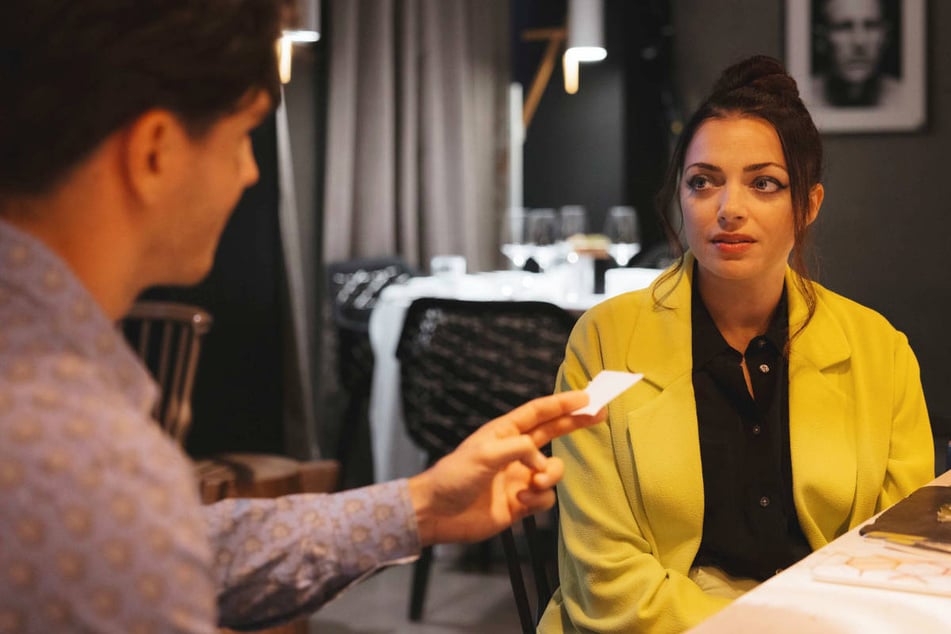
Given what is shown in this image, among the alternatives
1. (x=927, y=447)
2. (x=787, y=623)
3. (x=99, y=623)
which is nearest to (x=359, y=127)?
(x=927, y=447)

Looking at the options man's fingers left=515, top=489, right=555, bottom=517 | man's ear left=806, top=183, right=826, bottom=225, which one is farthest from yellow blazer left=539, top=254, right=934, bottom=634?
man's fingers left=515, top=489, right=555, bottom=517

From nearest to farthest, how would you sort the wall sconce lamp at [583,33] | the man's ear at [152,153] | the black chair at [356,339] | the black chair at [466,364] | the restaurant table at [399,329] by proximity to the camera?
the man's ear at [152,153] → the black chair at [466,364] → the restaurant table at [399,329] → the black chair at [356,339] → the wall sconce lamp at [583,33]

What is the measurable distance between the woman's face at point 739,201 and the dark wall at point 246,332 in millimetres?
2808

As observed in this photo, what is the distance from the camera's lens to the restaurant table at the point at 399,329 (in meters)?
4.05

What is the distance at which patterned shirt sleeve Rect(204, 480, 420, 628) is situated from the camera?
1.07m

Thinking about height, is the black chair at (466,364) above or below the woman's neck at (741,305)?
below

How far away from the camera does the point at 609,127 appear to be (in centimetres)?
660

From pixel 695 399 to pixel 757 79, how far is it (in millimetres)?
494

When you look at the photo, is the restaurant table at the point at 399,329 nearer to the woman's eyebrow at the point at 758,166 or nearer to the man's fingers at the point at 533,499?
the woman's eyebrow at the point at 758,166

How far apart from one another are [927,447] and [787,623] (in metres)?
0.72

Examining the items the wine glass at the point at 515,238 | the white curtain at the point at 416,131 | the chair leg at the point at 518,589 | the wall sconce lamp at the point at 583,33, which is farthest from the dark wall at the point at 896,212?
the chair leg at the point at 518,589

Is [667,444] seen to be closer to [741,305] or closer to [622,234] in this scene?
[741,305]

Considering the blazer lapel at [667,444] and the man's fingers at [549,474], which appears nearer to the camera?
the man's fingers at [549,474]

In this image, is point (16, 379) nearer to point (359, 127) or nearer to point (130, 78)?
point (130, 78)
